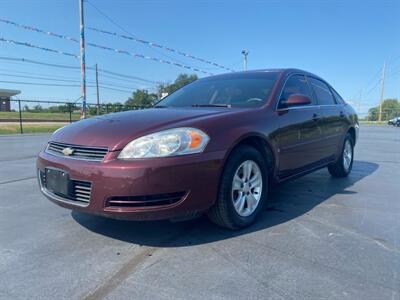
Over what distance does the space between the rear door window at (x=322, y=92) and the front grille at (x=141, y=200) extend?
294 centimetres

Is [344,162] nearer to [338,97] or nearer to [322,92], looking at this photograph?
[338,97]

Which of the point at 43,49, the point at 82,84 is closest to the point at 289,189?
the point at 82,84

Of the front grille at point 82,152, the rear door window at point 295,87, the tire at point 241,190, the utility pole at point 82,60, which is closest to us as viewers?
the front grille at point 82,152

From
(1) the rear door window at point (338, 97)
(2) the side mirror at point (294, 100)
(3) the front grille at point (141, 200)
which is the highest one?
(1) the rear door window at point (338, 97)

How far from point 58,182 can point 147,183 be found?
838 millimetres

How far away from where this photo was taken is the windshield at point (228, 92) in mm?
3730

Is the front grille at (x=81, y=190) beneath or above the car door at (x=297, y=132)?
beneath

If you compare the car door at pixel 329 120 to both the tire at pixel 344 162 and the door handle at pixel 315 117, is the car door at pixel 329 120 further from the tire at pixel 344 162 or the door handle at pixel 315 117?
the tire at pixel 344 162

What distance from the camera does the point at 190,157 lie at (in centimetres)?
262

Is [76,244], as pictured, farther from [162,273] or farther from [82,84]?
[82,84]

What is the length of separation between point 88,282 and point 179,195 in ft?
2.75

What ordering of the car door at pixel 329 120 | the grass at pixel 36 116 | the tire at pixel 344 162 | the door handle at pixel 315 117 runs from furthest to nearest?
the grass at pixel 36 116, the tire at pixel 344 162, the car door at pixel 329 120, the door handle at pixel 315 117

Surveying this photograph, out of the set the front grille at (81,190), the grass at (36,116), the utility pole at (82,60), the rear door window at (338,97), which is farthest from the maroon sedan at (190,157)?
the grass at (36,116)

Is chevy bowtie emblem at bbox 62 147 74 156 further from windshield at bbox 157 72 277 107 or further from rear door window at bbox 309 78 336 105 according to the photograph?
rear door window at bbox 309 78 336 105
